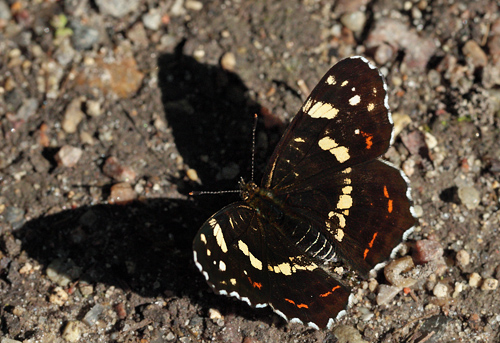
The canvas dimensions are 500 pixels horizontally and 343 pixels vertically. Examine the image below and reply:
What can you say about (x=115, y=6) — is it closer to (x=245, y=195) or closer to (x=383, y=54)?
(x=245, y=195)

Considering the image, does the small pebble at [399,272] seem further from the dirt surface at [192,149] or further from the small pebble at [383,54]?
the small pebble at [383,54]

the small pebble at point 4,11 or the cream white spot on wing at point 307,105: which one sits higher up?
the cream white spot on wing at point 307,105

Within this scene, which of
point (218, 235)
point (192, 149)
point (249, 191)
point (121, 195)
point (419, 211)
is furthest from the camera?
point (192, 149)

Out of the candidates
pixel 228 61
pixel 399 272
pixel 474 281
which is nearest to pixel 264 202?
pixel 399 272

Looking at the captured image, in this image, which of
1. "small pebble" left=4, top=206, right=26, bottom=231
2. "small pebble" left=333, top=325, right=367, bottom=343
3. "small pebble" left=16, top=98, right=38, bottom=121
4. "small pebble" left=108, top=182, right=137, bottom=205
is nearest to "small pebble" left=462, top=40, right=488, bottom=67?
"small pebble" left=333, top=325, right=367, bottom=343

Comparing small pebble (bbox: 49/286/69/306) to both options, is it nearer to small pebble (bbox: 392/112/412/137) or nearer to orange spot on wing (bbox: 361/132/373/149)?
orange spot on wing (bbox: 361/132/373/149)

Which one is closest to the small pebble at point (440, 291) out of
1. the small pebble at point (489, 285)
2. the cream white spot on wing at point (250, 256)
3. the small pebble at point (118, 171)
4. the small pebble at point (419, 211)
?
the small pebble at point (489, 285)
